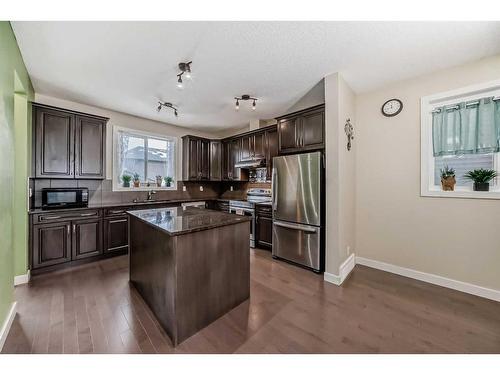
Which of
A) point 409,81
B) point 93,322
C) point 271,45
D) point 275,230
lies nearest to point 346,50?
point 271,45

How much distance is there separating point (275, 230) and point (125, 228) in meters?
2.62

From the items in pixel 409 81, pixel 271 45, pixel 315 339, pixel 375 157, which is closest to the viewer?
pixel 315 339

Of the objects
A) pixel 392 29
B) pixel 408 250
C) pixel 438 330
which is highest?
pixel 392 29

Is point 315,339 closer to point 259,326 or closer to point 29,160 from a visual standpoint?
point 259,326

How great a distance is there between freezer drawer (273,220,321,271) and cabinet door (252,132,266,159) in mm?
1588

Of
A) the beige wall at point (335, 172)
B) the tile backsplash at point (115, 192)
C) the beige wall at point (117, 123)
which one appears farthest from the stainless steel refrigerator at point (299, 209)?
the beige wall at point (117, 123)

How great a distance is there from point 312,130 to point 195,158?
119 inches

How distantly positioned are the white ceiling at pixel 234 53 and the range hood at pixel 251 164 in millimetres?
1397

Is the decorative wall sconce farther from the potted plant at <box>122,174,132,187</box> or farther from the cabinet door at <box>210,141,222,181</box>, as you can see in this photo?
the potted plant at <box>122,174,132,187</box>

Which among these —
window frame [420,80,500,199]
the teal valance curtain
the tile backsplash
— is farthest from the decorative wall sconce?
the tile backsplash

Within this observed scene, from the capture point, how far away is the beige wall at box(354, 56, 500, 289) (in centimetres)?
234

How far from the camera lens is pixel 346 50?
85.2 inches

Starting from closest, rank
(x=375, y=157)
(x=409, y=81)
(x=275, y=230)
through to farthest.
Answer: (x=409, y=81) < (x=375, y=157) < (x=275, y=230)

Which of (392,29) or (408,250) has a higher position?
(392,29)
